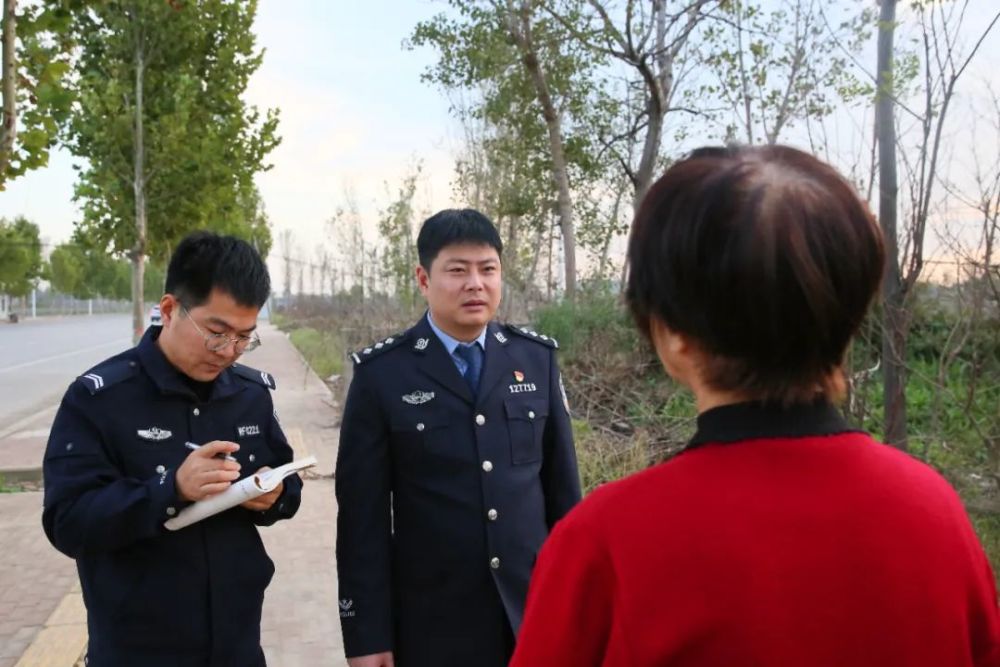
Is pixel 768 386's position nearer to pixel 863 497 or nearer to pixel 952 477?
pixel 863 497


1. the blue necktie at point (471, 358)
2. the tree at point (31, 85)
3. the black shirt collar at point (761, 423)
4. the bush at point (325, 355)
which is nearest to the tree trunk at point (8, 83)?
the tree at point (31, 85)

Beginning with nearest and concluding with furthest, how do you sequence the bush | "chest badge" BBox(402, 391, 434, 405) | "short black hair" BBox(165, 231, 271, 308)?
"short black hair" BBox(165, 231, 271, 308) < "chest badge" BBox(402, 391, 434, 405) < the bush

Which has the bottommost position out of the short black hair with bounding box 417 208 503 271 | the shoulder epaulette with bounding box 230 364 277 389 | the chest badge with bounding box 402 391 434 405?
the chest badge with bounding box 402 391 434 405

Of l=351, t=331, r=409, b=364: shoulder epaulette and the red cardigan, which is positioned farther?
l=351, t=331, r=409, b=364: shoulder epaulette

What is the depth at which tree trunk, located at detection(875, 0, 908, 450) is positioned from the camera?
3.89 meters

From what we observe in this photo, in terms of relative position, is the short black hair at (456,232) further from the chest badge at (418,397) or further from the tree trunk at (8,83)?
the tree trunk at (8,83)

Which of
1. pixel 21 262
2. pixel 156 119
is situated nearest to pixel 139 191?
pixel 156 119

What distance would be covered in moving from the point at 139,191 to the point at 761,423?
9708 mm

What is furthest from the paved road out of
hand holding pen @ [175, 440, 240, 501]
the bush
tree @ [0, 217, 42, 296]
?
tree @ [0, 217, 42, 296]

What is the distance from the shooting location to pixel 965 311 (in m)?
3.94

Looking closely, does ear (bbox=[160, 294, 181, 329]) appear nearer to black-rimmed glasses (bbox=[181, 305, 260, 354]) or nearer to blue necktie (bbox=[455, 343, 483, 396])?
black-rimmed glasses (bbox=[181, 305, 260, 354])

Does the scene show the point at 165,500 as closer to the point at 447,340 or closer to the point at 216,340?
the point at 216,340

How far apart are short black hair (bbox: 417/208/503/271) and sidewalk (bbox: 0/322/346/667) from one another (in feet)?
7.23

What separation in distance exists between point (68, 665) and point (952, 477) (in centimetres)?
406
